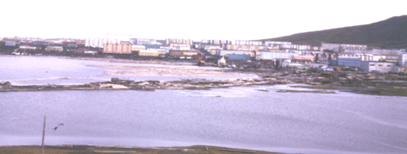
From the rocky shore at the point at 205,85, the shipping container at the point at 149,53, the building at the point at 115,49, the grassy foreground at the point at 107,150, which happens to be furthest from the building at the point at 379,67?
the building at the point at 115,49

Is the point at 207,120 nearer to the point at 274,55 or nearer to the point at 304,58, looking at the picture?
the point at 304,58

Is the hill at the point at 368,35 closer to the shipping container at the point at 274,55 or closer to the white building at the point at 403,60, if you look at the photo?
the shipping container at the point at 274,55

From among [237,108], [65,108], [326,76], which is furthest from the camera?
[326,76]

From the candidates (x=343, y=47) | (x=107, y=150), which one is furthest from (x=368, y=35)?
(x=107, y=150)

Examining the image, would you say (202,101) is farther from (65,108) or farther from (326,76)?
(326,76)

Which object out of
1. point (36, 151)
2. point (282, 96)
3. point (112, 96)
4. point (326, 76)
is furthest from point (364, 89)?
point (36, 151)
